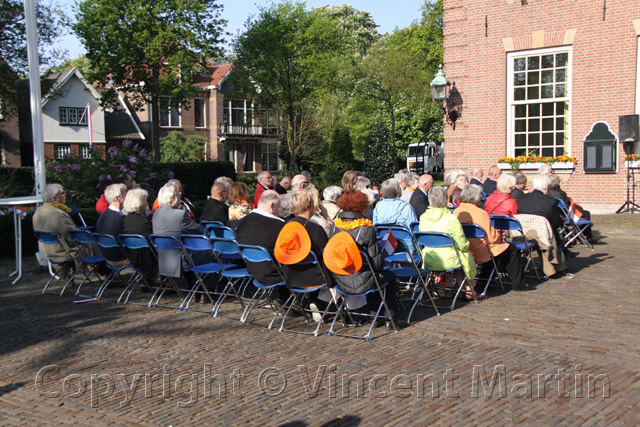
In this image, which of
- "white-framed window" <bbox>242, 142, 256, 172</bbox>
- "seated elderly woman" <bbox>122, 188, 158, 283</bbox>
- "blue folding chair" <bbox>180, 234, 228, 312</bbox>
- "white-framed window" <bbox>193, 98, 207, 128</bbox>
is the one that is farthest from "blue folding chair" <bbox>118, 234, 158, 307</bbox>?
"white-framed window" <bbox>242, 142, 256, 172</bbox>

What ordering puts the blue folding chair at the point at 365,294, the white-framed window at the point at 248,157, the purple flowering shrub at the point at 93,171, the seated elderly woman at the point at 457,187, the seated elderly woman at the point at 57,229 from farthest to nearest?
the white-framed window at the point at 248,157
the purple flowering shrub at the point at 93,171
the seated elderly woman at the point at 457,187
the seated elderly woman at the point at 57,229
the blue folding chair at the point at 365,294

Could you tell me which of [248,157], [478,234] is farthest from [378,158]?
[248,157]

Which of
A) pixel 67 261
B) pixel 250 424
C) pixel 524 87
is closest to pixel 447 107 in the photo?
pixel 524 87

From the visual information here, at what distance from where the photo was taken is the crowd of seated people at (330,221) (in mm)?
6250

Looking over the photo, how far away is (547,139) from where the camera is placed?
52.4 ft

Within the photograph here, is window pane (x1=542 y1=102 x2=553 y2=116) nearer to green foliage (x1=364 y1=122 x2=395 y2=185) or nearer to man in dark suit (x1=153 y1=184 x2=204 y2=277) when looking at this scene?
man in dark suit (x1=153 y1=184 x2=204 y2=277)

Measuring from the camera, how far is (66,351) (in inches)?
227

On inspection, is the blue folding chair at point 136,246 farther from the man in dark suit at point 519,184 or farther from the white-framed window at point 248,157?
the white-framed window at point 248,157

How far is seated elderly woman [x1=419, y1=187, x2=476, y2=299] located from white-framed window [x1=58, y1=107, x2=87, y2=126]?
128ft

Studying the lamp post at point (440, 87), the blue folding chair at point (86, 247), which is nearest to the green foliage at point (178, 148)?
the lamp post at point (440, 87)

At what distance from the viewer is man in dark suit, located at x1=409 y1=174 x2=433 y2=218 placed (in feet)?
30.7

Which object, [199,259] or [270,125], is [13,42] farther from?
[270,125]

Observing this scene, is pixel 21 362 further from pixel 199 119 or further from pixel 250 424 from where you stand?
pixel 199 119

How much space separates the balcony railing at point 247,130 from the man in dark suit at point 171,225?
4178 centimetres
